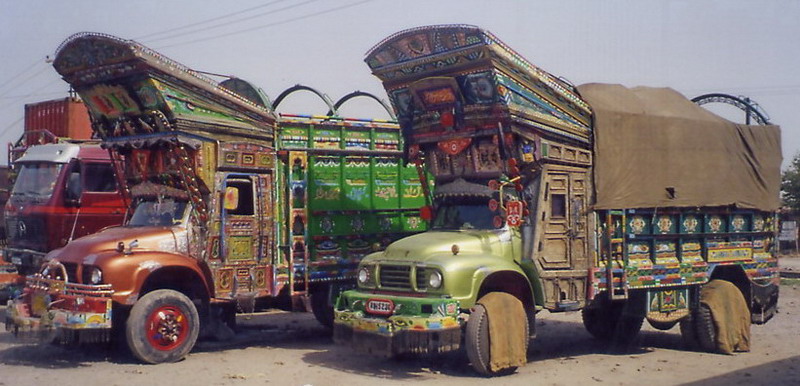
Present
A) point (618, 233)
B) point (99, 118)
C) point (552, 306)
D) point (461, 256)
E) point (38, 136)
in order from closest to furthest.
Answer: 1. point (461, 256)
2. point (552, 306)
3. point (618, 233)
4. point (99, 118)
5. point (38, 136)

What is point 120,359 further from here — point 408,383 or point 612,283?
point 612,283

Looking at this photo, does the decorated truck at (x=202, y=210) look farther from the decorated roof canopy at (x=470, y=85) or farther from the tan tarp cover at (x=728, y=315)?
the tan tarp cover at (x=728, y=315)

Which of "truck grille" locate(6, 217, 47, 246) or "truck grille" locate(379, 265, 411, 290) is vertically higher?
"truck grille" locate(6, 217, 47, 246)

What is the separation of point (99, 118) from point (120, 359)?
3.82 meters

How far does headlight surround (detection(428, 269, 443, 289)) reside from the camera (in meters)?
9.97

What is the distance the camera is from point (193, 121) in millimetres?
11883

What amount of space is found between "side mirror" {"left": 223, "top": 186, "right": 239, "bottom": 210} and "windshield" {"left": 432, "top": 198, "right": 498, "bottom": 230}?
290 centimetres

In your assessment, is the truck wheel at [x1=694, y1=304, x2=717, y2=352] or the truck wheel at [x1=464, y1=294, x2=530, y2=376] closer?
the truck wheel at [x1=464, y1=294, x2=530, y2=376]

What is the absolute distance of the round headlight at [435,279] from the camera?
997cm

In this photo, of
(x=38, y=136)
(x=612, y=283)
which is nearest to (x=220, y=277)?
(x=612, y=283)

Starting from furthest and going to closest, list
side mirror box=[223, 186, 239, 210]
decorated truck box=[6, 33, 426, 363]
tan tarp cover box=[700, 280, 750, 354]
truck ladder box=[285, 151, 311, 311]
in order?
truck ladder box=[285, 151, 311, 311] < tan tarp cover box=[700, 280, 750, 354] < side mirror box=[223, 186, 239, 210] < decorated truck box=[6, 33, 426, 363]

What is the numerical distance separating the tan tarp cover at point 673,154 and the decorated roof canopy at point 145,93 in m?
5.11

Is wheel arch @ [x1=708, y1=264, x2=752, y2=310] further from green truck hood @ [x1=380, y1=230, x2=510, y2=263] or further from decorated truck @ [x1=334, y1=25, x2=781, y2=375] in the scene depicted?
green truck hood @ [x1=380, y1=230, x2=510, y2=263]

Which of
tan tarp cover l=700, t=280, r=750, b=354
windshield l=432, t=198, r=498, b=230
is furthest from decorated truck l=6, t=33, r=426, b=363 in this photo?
tan tarp cover l=700, t=280, r=750, b=354
